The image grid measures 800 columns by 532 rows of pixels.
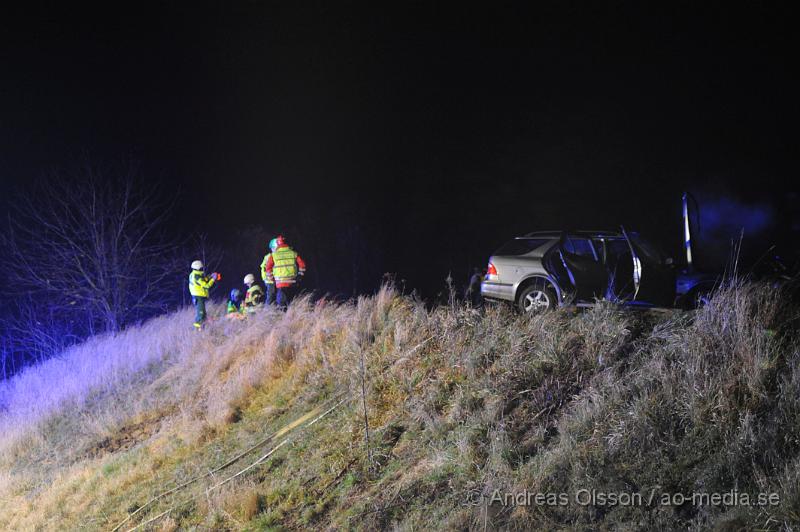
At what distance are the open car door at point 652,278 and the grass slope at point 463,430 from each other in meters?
1.80

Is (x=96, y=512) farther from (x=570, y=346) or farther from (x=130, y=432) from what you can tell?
(x=570, y=346)

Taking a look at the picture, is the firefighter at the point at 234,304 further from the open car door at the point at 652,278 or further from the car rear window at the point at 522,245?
the open car door at the point at 652,278

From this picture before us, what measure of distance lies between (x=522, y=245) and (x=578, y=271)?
1.11m

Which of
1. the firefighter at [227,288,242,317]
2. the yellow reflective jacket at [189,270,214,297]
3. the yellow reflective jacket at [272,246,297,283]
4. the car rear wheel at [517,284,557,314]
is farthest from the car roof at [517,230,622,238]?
the yellow reflective jacket at [189,270,214,297]

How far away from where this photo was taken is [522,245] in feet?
31.1

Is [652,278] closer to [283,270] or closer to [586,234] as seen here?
[586,234]

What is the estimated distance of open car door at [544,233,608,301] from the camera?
8.55 m

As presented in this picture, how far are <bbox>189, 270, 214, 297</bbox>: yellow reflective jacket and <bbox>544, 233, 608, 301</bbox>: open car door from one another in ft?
25.7

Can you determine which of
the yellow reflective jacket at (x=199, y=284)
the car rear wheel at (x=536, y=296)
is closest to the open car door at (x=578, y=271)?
the car rear wheel at (x=536, y=296)

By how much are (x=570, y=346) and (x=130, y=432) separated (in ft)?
23.9

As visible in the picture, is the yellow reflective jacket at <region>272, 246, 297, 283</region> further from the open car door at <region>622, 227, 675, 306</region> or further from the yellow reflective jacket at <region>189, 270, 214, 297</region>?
the open car door at <region>622, 227, 675, 306</region>

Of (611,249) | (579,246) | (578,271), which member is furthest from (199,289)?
(611,249)

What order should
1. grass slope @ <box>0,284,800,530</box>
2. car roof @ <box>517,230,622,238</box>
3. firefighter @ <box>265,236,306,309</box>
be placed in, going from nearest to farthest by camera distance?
1. grass slope @ <box>0,284,800,530</box>
2. car roof @ <box>517,230,622,238</box>
3. firefighter @ <box>265,236,306,309</box>

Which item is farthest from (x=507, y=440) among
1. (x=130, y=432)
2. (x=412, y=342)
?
(x=130, y=432)
